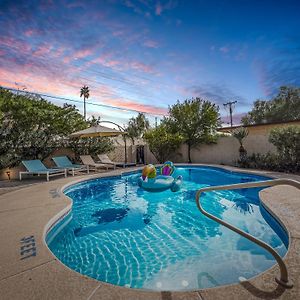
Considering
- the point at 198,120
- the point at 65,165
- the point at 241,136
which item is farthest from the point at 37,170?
the point at 241,136

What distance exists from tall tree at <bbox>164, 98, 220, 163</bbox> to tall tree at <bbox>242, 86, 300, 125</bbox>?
79.2 feet

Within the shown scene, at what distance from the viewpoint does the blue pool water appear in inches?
140

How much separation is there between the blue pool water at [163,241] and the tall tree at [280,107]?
1386 inches

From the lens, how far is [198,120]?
1753 cm

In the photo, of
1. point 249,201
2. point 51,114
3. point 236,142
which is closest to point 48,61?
point 51,114

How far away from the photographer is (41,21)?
8.91 meters

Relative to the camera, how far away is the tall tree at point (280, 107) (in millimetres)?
36656

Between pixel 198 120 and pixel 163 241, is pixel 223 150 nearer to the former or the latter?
pixel 198 120

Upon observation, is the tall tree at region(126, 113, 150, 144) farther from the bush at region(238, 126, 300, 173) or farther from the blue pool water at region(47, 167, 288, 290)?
the blue pool water at region(47, 167, 288, 290)

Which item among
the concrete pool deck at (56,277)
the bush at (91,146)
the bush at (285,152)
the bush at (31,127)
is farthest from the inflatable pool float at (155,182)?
the bush at (91,146)

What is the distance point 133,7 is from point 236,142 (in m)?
11.5

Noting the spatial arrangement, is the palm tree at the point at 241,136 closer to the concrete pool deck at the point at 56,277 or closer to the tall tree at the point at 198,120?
the tall tree at the point at 198,120

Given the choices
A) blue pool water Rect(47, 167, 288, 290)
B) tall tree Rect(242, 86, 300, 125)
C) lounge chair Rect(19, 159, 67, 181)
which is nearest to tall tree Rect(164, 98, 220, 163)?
blue pool water Rect(47, 167, 288, 290)

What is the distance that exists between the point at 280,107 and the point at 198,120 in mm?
28730
